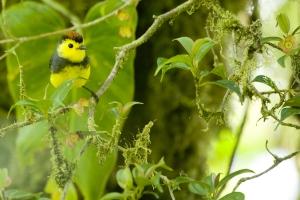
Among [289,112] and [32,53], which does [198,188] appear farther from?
[32,53]

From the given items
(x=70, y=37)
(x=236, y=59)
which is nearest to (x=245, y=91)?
(x=236, y=59)

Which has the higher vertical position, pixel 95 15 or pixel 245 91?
pixel 95 15

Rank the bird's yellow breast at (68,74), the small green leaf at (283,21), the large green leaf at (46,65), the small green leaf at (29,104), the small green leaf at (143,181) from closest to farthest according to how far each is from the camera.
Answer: the small green leaf at (143,181) → the small green leaf at (29,104) → the small green leaf at (283,21) → the bird's yellow breast at (68,74) → the large green leaf at (46,65)

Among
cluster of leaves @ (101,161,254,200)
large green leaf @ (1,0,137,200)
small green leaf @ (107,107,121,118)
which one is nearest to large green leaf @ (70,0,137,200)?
large green leaf @ (1,0,137,200)

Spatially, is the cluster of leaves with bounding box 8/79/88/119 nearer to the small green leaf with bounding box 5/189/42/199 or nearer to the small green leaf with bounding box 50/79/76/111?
the small green leaf with bounding box 50/79/76/111

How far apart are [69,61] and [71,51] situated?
0.03m

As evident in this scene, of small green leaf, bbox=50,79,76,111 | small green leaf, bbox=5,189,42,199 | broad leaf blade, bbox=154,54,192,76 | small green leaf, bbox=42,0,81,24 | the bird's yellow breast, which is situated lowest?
small green leaf, bbox=5,189,42,199

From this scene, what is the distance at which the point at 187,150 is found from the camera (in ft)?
4.82

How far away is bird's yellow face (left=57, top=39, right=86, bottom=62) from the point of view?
1.22 metres

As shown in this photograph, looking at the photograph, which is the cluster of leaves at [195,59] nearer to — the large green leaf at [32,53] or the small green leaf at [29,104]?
the small green leaf at [29,104]

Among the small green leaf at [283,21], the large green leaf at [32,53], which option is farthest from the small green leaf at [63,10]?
the small green leaf at [283,21]

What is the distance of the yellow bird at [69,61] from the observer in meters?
1.19

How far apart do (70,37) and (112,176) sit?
539 mm

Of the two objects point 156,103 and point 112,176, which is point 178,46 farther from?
point 112,176
